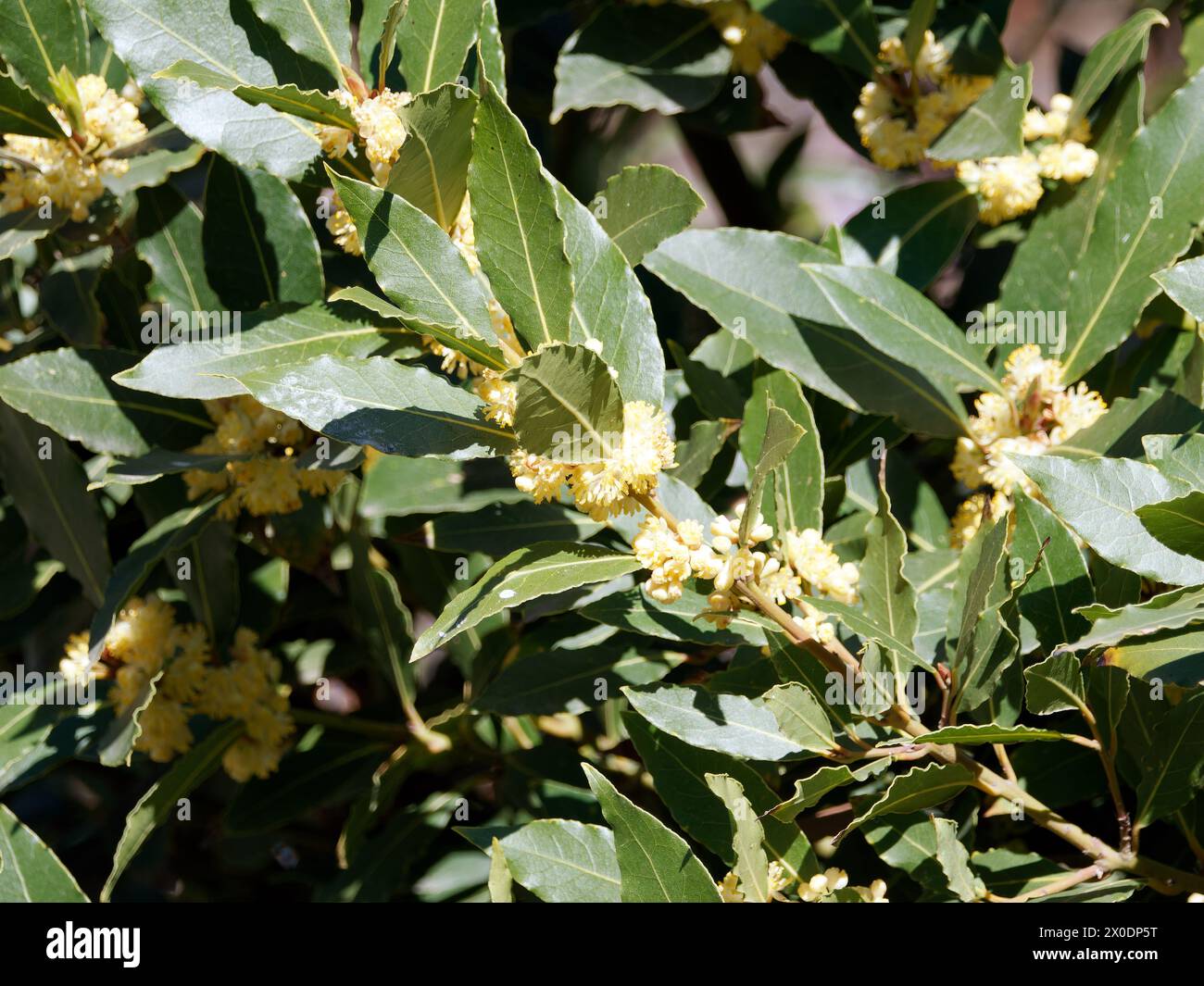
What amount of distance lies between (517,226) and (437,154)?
117mm

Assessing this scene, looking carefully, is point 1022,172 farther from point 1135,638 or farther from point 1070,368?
point 1135,638

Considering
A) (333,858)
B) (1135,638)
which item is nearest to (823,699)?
(1135,638)

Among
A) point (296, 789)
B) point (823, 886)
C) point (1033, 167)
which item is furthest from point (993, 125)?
point (296, 789)

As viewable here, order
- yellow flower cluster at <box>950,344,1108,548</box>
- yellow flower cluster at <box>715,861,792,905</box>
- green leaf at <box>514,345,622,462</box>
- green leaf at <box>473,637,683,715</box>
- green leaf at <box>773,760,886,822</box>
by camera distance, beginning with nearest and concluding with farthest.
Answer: green leaf at <box>514,345,622,462</box>
green leaf at <box>773,760,886,822</box>
yellow flower cluster at <box>715,861,792,905</box>
yellow flower cluster at <box>950,344,1108,548</box>
green leaf at <box>473,637,683,715</box>

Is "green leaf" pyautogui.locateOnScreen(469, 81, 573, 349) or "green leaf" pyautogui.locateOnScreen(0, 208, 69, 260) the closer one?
"green leaf" pyautogui.locateOnScreen(469, 81, 573, 349)

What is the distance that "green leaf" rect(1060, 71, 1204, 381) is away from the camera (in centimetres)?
154

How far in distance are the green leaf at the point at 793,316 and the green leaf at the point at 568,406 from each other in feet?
1.58

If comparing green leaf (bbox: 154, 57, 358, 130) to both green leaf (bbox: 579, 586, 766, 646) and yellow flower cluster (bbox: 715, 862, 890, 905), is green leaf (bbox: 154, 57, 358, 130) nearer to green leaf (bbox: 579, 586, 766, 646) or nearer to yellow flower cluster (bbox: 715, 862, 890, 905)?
green leaf (bbox: 579, 586, 766, 646)

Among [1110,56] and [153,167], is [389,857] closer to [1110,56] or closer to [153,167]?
[153,167]

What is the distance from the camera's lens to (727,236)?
61.9 inches

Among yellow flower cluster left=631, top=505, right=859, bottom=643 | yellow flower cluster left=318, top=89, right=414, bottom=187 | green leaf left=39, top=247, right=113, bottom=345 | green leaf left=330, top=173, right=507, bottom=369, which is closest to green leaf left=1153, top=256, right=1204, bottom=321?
yellow flower cluster left=631, top=505, right=859, bottom=643

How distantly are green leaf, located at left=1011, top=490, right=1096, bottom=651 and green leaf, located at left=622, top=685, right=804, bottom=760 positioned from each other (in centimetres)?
33

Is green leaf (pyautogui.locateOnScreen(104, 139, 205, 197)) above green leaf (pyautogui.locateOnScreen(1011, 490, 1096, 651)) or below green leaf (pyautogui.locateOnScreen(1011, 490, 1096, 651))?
above
